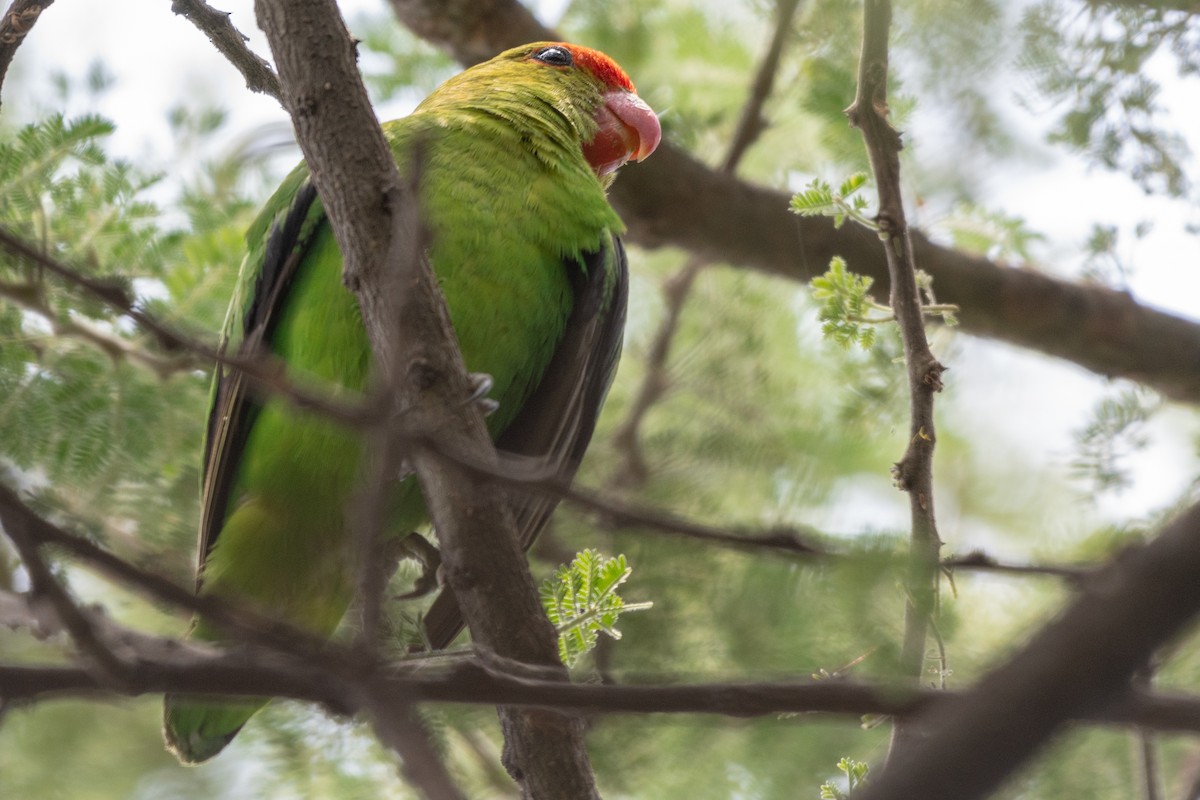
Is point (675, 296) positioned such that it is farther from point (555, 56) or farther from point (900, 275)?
point (900, 275)

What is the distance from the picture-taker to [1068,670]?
819mm

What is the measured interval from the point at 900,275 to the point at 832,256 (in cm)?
186

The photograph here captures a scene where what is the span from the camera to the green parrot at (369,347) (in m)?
2.75

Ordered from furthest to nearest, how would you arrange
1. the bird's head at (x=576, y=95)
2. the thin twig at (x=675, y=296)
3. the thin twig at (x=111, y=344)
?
the thin twig at (x=675, y=296) < the bird's head at (x=576, y=95) < the thin twig at (x=111, y=344)

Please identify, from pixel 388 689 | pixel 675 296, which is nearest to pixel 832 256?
pixel 675 296

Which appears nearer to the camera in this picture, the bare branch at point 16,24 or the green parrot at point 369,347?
the bare branch at point 16,24

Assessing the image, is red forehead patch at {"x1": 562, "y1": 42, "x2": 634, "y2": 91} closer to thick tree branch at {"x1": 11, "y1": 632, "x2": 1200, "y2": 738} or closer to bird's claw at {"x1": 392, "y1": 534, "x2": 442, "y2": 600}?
bird's claw at {"x1": 392, "y1": 534, "x2": 442, "y2": 600}

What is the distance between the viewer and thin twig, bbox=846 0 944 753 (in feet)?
6.35

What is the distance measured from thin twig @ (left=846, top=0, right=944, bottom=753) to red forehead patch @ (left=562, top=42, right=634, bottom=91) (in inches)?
64.3

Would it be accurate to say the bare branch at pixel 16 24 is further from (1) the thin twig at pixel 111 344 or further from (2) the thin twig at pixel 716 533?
(2) the thin twig at pixel 716 533

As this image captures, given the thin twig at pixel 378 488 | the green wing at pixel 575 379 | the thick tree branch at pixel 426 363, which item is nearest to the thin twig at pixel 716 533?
the thin twig at pixel 378 488

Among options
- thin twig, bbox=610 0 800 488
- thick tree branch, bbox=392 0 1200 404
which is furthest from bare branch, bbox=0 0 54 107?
thin twig, bbox=610 0 800 488

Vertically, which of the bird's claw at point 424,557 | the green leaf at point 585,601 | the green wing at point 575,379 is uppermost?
the green wing at point 575,379

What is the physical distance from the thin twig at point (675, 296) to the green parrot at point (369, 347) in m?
0.94
